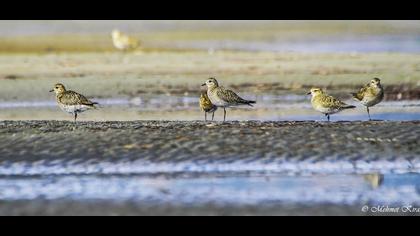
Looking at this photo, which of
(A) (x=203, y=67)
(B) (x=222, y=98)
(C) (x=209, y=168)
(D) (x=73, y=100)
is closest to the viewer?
(C) (x=209, y=168)

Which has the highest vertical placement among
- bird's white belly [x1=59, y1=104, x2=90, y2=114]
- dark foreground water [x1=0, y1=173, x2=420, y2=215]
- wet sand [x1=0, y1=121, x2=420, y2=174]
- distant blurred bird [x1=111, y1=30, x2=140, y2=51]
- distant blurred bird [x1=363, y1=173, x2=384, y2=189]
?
distant blurred bird [x1=111, y1=30, x2=140, y2=51]

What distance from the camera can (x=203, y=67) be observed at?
30750mm

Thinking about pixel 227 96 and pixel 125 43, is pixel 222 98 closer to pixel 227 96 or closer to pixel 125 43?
pixel 227 96

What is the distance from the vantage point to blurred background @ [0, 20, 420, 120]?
66.9 feet

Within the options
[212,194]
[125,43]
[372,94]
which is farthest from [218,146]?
[125,43]

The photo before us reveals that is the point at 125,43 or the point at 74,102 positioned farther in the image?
the point at 125,43

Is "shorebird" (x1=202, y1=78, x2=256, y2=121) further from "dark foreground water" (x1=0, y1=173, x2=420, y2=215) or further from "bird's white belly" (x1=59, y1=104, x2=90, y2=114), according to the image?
"dark foreground water" (x1=0, y1=173, x2=420, y2=215)

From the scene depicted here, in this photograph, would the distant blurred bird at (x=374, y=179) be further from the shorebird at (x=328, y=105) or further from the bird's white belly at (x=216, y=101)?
the bird's white belly at (x=216, y=101)

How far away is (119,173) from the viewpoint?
40.8 feet

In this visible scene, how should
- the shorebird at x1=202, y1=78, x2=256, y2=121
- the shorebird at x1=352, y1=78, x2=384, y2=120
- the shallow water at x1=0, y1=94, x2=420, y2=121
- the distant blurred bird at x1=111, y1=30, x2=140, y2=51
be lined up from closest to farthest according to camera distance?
1. the shorebird at x1=202, y1=78, x2=256, y2=121
2. the shorebird at x1=352, y1=78, x2=384, y2=120
3. the shallow water at x1=0, y1=94, x2=420, y2=121
4. the distant blurred bird at x1=111, y1=30, x2=140, y2=51

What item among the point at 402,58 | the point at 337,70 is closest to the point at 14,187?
the point at 337,70

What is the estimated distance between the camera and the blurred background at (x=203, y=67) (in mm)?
20386

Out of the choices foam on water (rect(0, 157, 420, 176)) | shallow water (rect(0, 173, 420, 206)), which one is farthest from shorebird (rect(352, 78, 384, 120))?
shallow water (rect(0, 173, 420, 206))

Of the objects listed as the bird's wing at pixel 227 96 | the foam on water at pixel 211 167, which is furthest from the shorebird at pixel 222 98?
the foam on water at pixel 211 167
